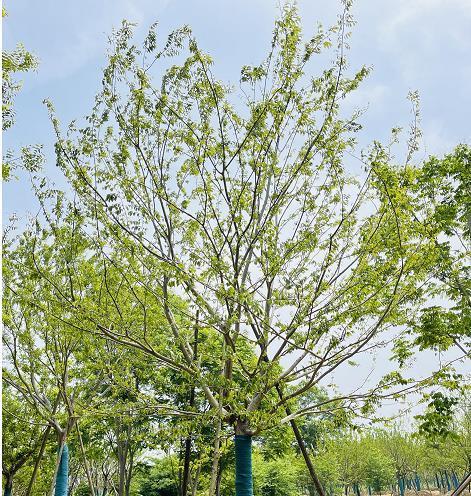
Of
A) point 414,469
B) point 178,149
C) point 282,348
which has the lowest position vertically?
point 414,469

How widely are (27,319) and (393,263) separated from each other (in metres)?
7.19

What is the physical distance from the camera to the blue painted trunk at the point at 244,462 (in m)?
5.50

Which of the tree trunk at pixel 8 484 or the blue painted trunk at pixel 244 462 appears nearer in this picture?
the blue painted trunk at pixel 244 462

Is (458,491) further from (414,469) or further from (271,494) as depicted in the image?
(414,469)

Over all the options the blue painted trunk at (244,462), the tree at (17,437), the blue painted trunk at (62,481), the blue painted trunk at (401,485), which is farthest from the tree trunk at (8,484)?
the blue painted trunk at (401,485)

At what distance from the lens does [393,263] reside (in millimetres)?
5273

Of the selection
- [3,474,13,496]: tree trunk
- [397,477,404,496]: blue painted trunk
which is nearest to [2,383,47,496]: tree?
[3,474,13,496]: tree trunk

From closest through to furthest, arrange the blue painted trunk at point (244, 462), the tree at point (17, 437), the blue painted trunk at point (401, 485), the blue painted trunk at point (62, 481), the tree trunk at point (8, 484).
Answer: the blue painted trunk at point (244, 462) < the blue painted trunk at point (62, 481) < the tree at point (17, 437) < the tree trunk at point (8, 484) < the blue painted trunk at point (401, 485)

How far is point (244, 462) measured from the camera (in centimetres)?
558

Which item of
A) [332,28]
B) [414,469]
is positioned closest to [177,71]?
[332,28]

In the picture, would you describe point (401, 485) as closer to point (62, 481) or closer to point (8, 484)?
point (8, 484)

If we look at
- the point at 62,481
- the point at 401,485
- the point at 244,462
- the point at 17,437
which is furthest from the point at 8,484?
the point at 401,485

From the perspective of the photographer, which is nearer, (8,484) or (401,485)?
(8,484)

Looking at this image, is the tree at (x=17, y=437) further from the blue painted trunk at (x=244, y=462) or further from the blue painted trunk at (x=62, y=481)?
the blue painted trunk at (x=244, y=462)
